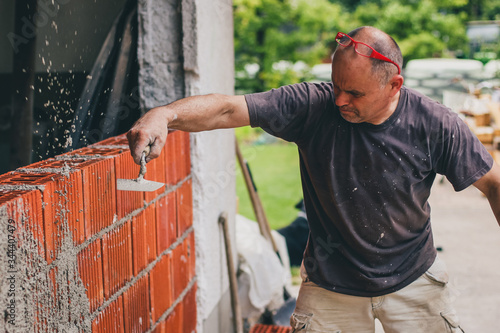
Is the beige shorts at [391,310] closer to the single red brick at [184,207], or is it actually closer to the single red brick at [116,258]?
the single red brick at [184,207]

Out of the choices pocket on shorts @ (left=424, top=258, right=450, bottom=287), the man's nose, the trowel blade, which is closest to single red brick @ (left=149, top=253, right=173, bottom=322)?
the trowel blade

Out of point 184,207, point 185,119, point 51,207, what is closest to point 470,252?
point 184,207

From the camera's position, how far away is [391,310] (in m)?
2.64

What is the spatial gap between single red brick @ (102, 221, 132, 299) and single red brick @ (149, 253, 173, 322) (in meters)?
0.27

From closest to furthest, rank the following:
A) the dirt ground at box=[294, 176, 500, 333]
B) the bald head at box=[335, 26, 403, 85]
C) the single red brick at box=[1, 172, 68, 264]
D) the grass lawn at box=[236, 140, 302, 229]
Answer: the single red brick at box=[1, 172, 68, 264], the bald head at box=[335, 26, 403, 85], the dirt ground at box=[294, 176, 500, 333], the grass lawn at box=[236, 140, 302, 229]

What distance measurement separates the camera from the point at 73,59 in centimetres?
254

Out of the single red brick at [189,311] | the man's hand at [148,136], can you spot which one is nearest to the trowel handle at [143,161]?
the man's hand at [148,136]

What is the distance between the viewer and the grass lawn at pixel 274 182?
732 centimetres

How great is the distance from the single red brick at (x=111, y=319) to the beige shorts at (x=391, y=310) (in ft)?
3.02

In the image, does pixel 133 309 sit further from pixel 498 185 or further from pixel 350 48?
pixel 498 185

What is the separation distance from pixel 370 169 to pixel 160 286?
3.67ft

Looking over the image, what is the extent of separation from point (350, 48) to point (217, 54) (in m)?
1.23

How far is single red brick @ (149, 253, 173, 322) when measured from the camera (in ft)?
8.18

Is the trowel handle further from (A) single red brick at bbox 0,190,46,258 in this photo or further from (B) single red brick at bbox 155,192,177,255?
(B) single red brick at bbox 155,192,177,255
